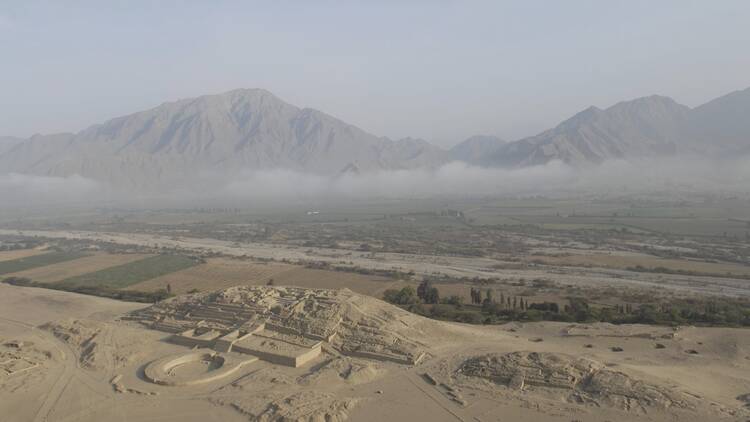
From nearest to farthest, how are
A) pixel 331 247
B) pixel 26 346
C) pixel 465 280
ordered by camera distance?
1. pixel 26 346
2. pixel 465 280
3. pixel 331 247

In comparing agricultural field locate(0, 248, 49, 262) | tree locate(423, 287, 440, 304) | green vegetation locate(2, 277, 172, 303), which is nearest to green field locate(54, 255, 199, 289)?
green vegetation locate(2, 277, 172, 303)

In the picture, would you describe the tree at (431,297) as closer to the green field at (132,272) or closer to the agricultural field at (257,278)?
the agricultural field at (257,278)

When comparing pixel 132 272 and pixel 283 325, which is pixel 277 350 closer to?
pixel 283 325

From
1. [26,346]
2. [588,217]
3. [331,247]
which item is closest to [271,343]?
[26,346]

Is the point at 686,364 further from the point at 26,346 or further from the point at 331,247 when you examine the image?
the point at 331,247

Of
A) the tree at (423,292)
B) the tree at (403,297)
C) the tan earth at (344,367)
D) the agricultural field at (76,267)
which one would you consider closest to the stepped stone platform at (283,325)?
the tan earth at (344,367)

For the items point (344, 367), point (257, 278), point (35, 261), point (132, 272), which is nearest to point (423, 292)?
point (344, 367)
